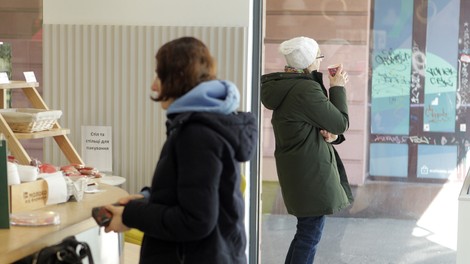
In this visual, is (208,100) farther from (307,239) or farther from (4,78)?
(307,239)

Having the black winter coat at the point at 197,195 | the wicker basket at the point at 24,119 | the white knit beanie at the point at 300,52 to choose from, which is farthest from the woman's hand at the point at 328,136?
the black winter coat at the point at 197,195

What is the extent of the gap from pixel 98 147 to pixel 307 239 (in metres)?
1.27

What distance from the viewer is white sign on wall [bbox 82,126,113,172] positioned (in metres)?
5.06

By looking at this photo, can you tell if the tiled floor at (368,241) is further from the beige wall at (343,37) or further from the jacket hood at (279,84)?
the jacket hood at (279,84)

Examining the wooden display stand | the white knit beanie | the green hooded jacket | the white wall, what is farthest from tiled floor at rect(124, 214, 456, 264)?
the wooden display stand

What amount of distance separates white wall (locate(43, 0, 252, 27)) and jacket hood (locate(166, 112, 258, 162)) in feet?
7.43

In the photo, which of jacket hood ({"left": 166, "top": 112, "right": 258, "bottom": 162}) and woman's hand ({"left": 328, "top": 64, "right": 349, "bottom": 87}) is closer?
jacket hood ({"left": 166, "top": 112, "right": 258, "bottom": 162})

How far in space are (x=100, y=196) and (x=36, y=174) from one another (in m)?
0.34

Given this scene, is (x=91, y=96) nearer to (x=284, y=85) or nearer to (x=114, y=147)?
(x=114, y=147)

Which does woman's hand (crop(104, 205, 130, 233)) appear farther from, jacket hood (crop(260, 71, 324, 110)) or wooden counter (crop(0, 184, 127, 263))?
jacket hood (crop(260, 71, 324, 110))

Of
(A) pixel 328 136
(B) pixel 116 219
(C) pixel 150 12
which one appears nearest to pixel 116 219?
(B) pixel 116 219

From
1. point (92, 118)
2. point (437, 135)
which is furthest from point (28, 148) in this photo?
point (437, 135)

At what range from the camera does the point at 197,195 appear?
2.55 m

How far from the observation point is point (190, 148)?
257 cm
